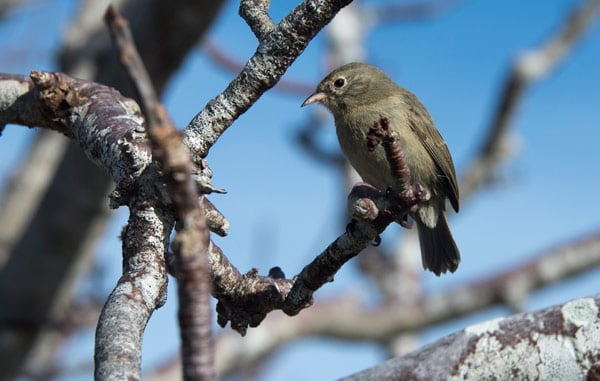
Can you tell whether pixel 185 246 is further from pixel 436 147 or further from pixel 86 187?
pixel 86 187

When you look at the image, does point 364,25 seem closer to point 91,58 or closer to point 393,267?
point 393,267

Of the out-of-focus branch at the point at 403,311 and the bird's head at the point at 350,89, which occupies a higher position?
the out-of-focus branch at the point at 403,311

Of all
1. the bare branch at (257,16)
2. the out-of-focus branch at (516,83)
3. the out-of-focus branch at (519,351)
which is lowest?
the out-of-focus branch at (519,351)

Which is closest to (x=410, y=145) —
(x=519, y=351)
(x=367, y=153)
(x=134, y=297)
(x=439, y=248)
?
(x=367, y=153)

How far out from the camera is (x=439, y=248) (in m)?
4.30

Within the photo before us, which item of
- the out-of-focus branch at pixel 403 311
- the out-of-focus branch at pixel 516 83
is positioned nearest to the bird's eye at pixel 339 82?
the out-of-focus branch at pixel 403 311

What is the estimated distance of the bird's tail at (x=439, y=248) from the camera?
4.17 meters

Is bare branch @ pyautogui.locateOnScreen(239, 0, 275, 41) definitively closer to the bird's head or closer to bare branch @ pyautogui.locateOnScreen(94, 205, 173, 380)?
bare branch @ pyautogui.locateOnScreen(94, 205, 173, 380)

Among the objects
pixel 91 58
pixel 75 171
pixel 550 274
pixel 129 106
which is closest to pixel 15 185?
pixel 91 58

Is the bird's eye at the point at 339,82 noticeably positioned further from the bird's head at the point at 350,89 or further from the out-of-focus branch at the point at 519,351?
the out-of-focus branch at the point at 519,351

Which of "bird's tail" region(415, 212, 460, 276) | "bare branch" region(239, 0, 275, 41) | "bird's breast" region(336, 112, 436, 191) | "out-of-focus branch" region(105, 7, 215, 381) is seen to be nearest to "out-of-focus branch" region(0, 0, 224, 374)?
"bird's breast" region(336, 112, 436, 191)

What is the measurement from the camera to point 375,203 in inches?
85.7

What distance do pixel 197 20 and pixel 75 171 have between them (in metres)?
0.96

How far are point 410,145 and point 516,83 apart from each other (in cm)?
486
